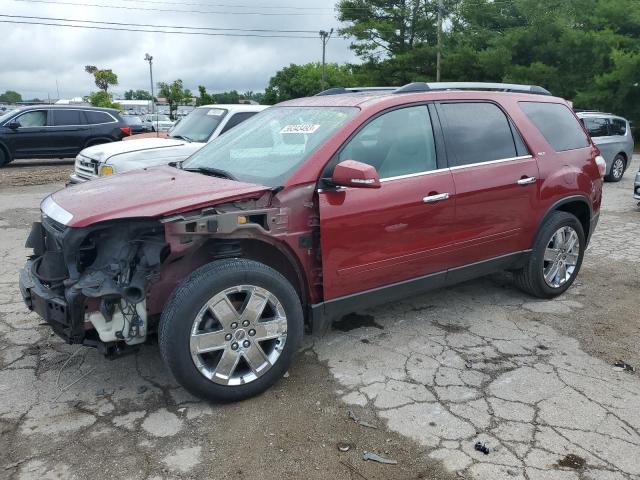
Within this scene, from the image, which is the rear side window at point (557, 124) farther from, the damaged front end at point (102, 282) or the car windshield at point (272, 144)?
the damaged front end at point (102, 282)

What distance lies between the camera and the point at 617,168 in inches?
532

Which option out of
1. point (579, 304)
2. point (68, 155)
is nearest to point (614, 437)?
point (579, 304)

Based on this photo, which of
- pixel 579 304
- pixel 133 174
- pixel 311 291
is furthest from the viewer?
pixel 579 304

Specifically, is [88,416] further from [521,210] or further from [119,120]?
[119,120]

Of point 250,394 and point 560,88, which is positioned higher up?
point 560,88

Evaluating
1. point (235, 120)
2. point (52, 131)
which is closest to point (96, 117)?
point (52, 131)

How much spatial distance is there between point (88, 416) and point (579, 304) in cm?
404

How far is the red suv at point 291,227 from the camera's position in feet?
10.1

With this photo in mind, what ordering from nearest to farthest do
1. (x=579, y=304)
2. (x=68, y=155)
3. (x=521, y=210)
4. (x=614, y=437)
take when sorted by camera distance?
(x=614, y=437) → (x=521, y=210) → (x=579, y=304) → (x=68, y=155)

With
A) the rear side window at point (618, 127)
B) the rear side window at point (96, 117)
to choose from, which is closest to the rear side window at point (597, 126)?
the rear side window at point (618, 127)

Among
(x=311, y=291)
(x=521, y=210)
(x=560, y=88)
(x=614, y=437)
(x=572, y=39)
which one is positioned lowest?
(x=614, y=437)

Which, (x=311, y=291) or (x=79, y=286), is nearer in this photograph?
(x=79, y=286)

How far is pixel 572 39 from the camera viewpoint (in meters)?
24.5

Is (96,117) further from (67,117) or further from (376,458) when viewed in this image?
(376,458)
